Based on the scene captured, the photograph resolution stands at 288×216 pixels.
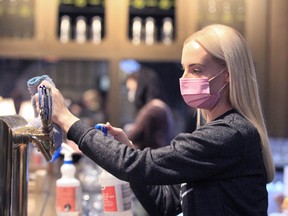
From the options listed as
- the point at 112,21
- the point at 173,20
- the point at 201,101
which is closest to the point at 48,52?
the point at 112,21

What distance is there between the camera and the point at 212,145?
142 centimetres

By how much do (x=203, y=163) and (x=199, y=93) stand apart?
190mm

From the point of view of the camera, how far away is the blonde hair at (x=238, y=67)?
1.50 meters

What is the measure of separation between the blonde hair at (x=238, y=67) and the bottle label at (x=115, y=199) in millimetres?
371

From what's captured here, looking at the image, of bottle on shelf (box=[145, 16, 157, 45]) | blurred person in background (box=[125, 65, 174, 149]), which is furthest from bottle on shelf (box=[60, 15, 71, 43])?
blurred person in background (box=[125, 65, 174, 149])

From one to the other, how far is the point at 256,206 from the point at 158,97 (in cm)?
284

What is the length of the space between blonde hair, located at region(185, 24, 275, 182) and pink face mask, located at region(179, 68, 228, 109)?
0.14 ft

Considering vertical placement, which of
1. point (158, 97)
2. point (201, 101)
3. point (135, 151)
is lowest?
point (158, 97)

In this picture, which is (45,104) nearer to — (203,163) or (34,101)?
(34,101)

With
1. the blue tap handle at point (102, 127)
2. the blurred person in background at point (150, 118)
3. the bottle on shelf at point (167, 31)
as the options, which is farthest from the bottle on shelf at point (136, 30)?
the blue tap handle at point (102, 127)

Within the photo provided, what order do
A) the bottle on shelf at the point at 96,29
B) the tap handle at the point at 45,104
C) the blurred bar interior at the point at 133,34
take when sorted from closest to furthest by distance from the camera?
1. the tap handle at the point at 45,104
2. the blurred bar interior at the point at 133,34
3. the bottle on shelf at the point at 96,29

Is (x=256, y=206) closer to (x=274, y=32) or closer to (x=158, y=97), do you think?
(x=158, y=97)

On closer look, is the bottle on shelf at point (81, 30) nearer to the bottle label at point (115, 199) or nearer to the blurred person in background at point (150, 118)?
the blurred person in background at point (150, 118)

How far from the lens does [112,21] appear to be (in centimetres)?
489
